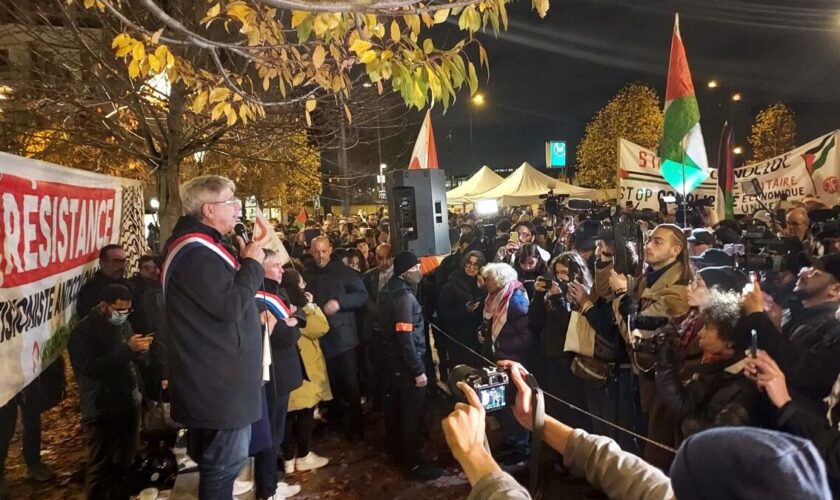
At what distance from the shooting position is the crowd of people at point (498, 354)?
2037mm

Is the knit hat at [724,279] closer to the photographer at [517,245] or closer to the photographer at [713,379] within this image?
the photographer at [713,379]

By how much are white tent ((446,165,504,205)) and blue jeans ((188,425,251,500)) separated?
17.7 m

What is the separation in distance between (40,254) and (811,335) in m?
5.03

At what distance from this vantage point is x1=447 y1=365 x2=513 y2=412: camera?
1989 mm

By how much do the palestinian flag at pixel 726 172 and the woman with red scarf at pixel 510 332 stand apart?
4341 mm

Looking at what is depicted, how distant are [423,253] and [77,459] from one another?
175 inches

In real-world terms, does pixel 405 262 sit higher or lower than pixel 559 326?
higher

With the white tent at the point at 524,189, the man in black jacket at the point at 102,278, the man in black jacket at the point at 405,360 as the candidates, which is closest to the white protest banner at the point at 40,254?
the man in black jacket at the point at 102,278

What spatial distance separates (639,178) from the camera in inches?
453

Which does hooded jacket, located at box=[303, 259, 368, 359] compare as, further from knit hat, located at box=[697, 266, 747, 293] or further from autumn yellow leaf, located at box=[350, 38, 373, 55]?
knit hat, located at box=[697, 266, 747, 293]

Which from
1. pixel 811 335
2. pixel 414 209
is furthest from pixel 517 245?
pixel 811 335

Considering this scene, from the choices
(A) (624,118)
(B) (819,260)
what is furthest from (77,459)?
(A) (624,118)

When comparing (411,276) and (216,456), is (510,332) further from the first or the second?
(216,456)

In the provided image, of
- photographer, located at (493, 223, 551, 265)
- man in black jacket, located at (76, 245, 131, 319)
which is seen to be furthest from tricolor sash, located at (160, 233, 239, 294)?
photographer, located at (493, 223, 551, 265)
